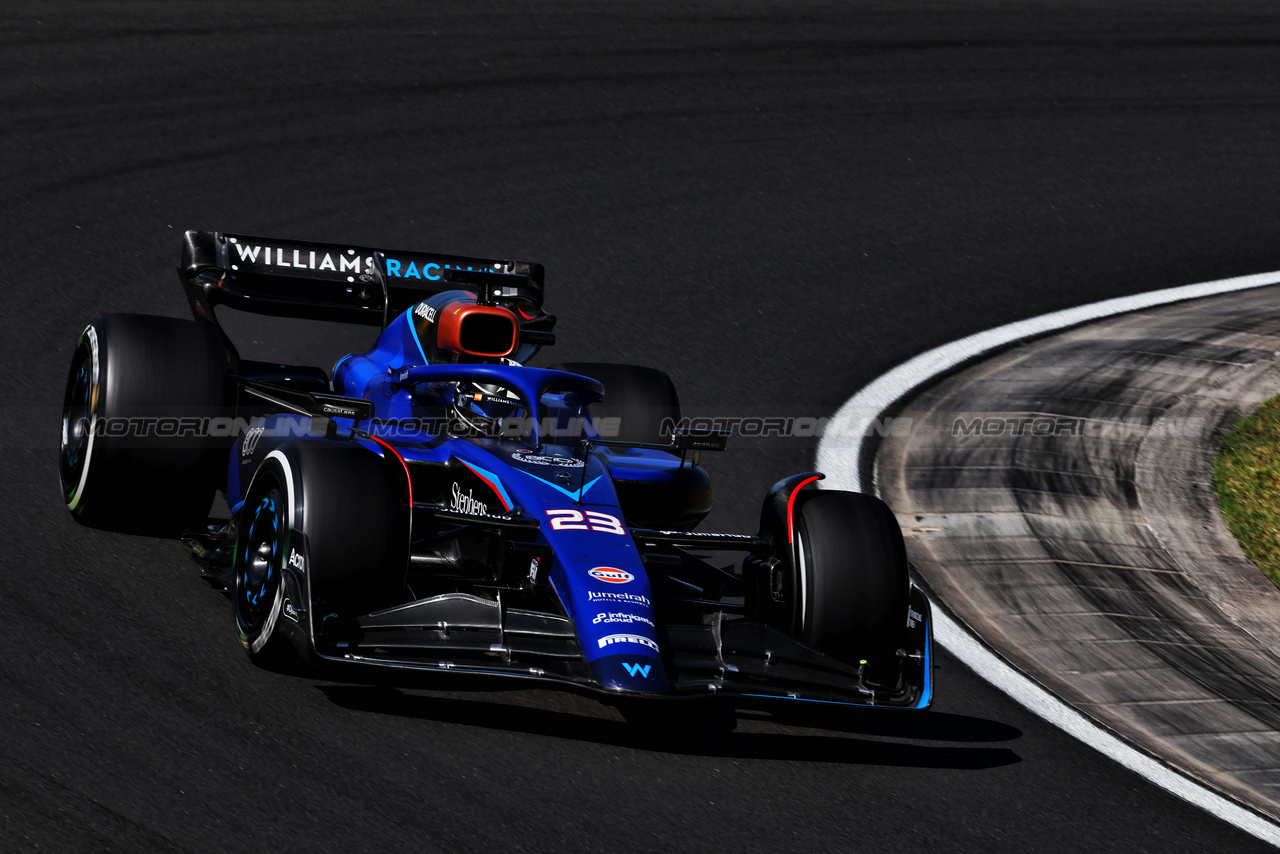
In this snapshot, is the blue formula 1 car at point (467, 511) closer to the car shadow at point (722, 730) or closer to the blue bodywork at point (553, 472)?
the blue bodywork at point (553, 472)

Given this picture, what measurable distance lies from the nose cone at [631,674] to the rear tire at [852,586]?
2.67 feet

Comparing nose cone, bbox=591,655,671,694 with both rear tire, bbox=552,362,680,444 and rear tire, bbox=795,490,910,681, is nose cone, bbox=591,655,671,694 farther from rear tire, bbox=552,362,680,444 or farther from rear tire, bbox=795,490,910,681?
rear tire, bbox=552,362,680,444

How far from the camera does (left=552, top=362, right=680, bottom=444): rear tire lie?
7547mm

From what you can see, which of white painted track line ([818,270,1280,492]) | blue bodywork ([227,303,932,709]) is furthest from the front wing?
white painted track line ([818,270,1280,492])

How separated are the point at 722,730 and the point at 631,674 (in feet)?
2.46

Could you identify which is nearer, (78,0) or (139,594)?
(139,594)

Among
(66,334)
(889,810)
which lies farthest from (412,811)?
(66,334)

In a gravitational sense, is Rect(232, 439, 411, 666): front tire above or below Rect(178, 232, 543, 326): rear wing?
below

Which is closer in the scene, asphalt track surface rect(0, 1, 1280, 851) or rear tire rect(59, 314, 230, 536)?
asphalt track surface rect(0, 1, 1280, 851)

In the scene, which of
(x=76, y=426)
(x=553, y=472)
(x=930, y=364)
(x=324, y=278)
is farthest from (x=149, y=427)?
(x=930, y=364)

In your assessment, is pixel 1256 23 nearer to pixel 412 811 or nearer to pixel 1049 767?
pixel 1049 767

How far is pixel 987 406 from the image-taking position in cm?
952

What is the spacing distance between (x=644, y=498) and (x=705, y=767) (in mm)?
1684

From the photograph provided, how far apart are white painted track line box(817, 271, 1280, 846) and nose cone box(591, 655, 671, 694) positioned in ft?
6.20
